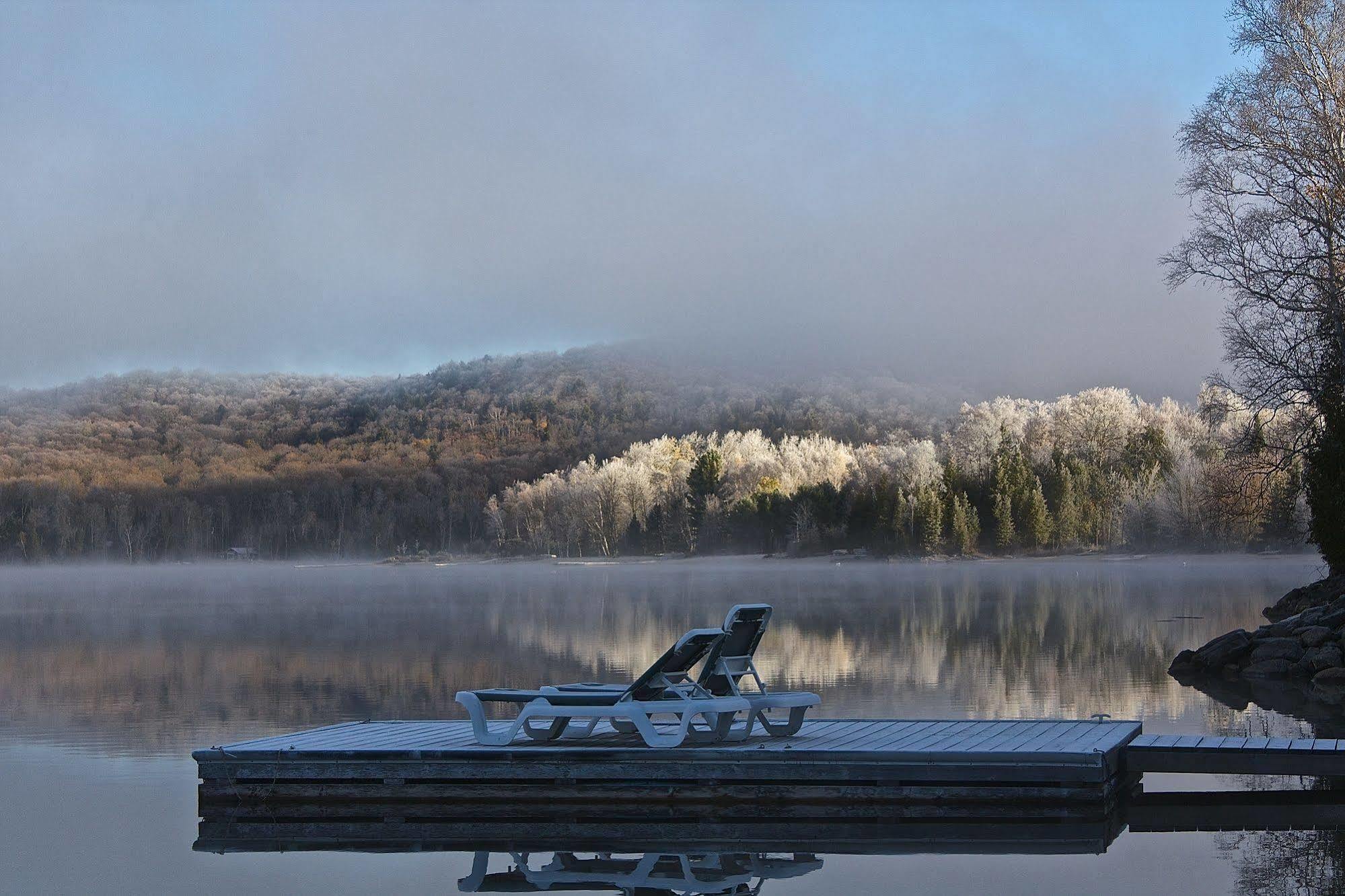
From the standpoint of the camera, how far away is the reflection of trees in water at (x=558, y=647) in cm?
1739

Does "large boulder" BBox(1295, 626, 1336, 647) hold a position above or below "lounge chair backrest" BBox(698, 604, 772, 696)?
below

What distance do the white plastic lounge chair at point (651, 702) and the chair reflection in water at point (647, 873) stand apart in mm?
1371

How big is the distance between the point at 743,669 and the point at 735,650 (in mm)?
307

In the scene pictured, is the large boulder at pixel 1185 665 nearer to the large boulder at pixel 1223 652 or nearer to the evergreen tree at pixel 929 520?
the large boulder at pixel 1223 652

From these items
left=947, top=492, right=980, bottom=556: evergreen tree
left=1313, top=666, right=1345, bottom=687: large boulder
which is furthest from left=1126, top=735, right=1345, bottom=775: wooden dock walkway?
left=947, top=492, right=980, bottom=556: evergreen tree

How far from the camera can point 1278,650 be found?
1980cm

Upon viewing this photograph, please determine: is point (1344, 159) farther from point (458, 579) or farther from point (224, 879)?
point (458, 579)

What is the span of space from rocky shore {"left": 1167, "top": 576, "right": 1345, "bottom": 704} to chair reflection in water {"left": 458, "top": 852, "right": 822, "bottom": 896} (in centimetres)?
1168

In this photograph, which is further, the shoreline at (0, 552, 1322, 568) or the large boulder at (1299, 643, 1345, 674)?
the shoreline at (0, 552, 1322, 568)

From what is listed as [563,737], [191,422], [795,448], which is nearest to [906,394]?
[795,448]

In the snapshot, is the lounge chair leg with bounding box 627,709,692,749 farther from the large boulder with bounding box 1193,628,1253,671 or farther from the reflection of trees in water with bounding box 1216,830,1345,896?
the large boulder with bounding box 1193,628,1253,671

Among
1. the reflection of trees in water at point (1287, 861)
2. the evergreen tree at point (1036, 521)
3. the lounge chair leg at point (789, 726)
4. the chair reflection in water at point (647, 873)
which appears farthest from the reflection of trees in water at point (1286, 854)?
the evergreen tree at point (1036, 521)

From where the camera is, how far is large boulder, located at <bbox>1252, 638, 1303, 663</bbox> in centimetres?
1964

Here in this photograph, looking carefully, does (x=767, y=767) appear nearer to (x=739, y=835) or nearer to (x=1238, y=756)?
(x=739, y=835)
